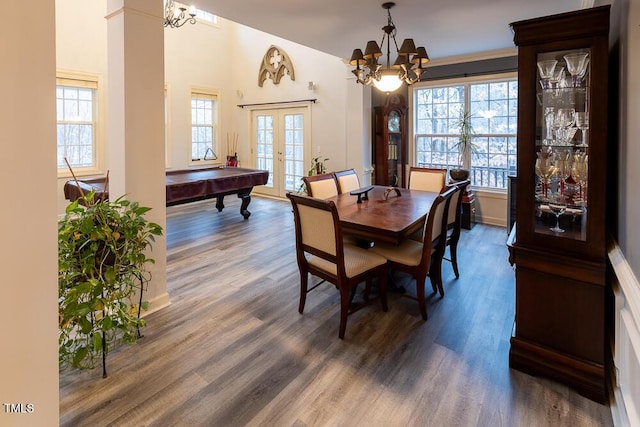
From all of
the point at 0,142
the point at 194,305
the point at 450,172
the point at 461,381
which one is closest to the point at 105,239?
the point at 0,142

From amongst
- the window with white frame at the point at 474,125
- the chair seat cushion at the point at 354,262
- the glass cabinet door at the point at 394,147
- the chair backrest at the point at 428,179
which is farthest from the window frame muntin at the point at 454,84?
the chair seat cushion at the point at 354,262

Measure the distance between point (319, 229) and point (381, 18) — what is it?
8.34 ft

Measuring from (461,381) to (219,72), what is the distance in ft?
26.3

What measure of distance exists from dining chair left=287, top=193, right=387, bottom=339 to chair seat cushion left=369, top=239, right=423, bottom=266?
0.10 meters

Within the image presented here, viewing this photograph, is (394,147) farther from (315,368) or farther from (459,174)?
(315,368)

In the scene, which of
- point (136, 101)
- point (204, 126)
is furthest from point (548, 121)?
point (204, 126)

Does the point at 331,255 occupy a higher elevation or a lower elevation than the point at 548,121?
lower

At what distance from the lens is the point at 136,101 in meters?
2.54

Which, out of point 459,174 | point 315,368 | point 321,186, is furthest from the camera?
point 459,174

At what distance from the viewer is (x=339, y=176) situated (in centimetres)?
433

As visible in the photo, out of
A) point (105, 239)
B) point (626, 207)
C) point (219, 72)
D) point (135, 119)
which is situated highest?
point (219, 72)

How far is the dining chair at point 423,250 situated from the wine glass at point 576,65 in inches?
40.0

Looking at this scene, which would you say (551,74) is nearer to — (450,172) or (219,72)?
(450,172)

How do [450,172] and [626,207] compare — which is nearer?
[626,207]
